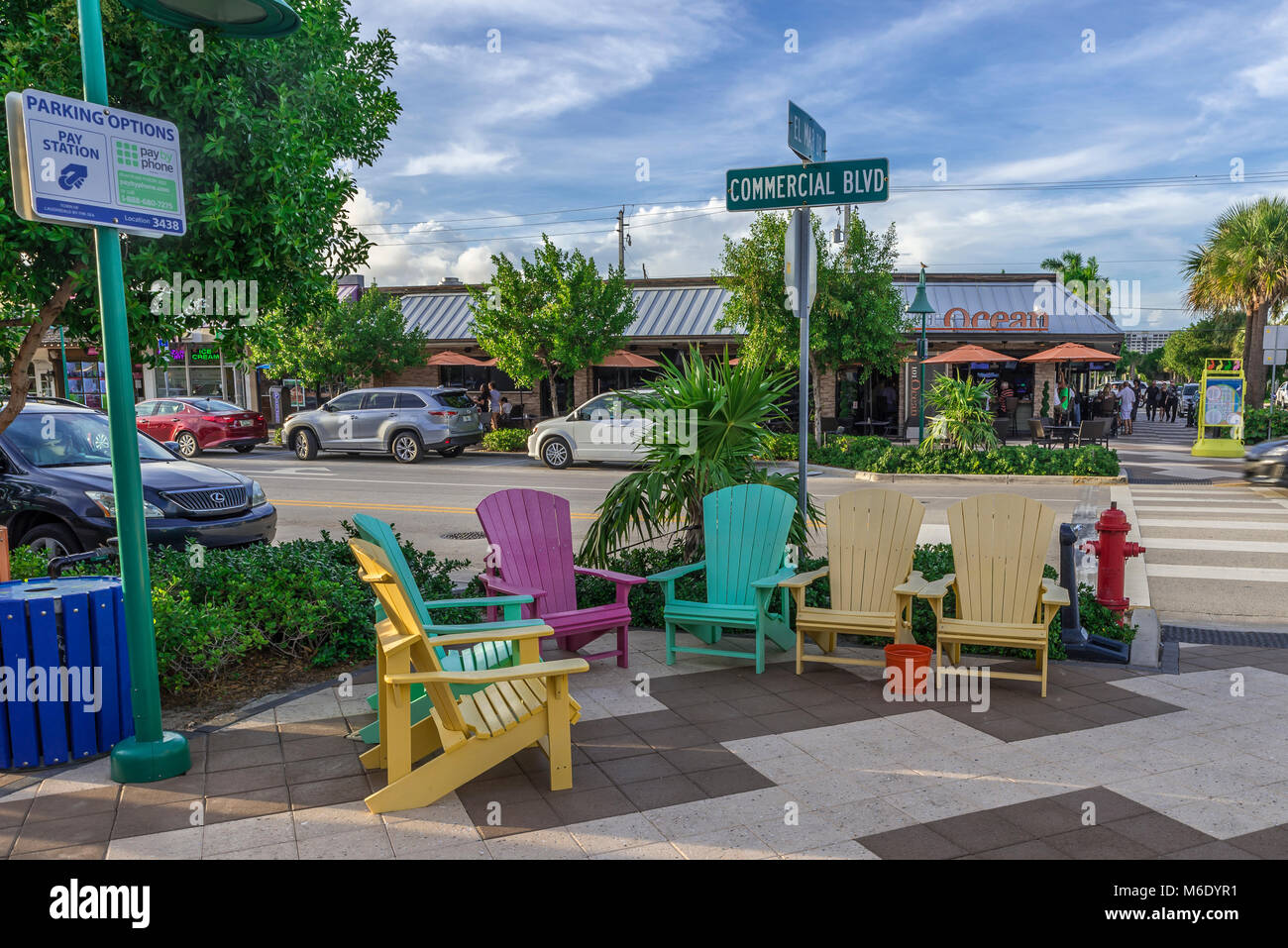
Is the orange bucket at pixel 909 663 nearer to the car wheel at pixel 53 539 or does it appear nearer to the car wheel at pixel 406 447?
the car wheel at pixel 53 539

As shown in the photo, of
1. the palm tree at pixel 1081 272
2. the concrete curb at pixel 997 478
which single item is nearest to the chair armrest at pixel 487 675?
the concrete curb at pixel 997 478

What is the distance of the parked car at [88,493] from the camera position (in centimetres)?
804

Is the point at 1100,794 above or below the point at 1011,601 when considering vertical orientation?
below

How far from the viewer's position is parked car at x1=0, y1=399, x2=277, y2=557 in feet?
26.4

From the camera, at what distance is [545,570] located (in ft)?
20.6

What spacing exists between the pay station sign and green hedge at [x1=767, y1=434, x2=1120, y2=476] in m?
13.8

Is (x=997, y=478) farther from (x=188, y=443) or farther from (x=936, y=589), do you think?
(x=188, y=443)

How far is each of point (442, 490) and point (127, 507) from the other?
40.4 ft

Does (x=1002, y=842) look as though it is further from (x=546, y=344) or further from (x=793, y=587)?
(x=546, y=344)

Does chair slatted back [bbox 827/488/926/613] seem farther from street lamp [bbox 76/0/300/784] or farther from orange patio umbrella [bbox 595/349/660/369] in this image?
orange patio umbrella [bbox 595/349/660/369]

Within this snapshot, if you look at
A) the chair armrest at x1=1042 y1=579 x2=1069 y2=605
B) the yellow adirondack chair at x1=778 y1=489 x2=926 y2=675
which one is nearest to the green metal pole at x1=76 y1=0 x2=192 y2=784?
the yellow adirondack chair at x1=778 y1=489 x2=926 y2=675
